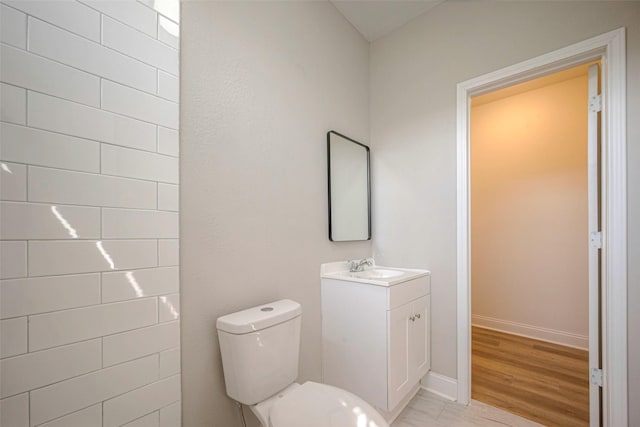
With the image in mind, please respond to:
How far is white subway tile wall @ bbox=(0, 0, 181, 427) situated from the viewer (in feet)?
2.51

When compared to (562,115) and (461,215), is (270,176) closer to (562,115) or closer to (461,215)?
(461,215)

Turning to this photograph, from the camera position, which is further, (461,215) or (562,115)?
(562,115)

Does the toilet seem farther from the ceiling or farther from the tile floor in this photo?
the ceiling

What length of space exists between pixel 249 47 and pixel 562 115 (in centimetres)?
301

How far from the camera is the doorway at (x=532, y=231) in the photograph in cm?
249

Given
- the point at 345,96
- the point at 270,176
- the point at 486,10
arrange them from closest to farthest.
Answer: the point at 270,176
the point at 486,10
the point at 345,96

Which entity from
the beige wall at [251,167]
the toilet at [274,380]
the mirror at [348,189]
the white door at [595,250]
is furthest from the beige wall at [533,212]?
the toilet at [274,380]

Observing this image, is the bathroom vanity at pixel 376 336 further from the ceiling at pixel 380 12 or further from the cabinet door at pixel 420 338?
the ceiling at pixel 380 12

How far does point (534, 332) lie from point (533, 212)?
1211mm

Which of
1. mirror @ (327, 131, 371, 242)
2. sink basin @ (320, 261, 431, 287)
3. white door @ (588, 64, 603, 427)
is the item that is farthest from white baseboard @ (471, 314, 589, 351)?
mirror @ (327, 131, 371, 242)

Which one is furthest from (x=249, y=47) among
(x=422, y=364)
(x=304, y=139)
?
(x=422, y=364)

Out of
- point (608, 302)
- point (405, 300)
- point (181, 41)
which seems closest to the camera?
point (181, 41)

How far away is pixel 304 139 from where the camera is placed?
68.2 inches

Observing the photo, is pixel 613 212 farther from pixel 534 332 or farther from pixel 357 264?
pixel 534 332
